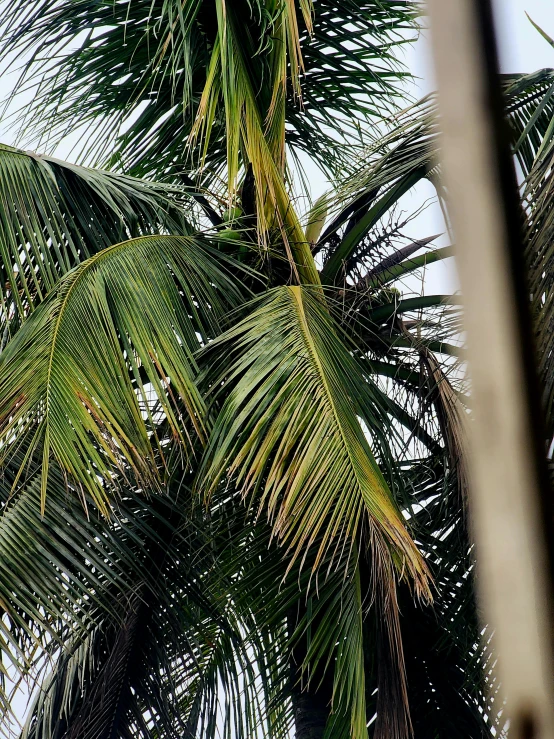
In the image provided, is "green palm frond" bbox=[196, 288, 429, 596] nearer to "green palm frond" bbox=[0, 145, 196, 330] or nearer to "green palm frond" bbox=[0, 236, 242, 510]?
"green palm frond" bbox=[0, 236, 242, 510]

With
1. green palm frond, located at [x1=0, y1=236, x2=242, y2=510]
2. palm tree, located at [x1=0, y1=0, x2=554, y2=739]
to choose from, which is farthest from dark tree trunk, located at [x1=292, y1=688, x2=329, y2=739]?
green palm frond, located at [x1=0, y1=236, x2=242, y2=510]

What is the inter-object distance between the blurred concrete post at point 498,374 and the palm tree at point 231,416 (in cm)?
202

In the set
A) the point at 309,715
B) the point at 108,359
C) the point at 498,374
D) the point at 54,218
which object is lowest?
the point at 309,715

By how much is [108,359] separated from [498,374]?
2.45m

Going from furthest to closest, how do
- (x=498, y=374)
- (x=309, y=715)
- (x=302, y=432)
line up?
1. (x=309, y=715)
2. (x=302, y=432)
3. (x=498, y=374)

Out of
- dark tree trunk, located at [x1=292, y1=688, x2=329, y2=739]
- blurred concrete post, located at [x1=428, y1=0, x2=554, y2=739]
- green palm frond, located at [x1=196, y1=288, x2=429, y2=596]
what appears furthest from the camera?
dark tree trunk, located at [x1=292, y1=688, x2=329, y2=739]

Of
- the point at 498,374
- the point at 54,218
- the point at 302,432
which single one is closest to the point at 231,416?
the point at 302,432

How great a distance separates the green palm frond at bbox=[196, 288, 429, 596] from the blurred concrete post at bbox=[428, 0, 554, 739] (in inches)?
76.9

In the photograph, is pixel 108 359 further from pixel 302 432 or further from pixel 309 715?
pixel 309 715

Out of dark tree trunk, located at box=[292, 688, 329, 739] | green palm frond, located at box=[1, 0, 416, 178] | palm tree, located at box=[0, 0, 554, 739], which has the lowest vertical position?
dark tree trunk, located at box=[292, 688, 329, 739]

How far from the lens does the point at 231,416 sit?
9.19 ft

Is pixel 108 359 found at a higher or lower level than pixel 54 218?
lower

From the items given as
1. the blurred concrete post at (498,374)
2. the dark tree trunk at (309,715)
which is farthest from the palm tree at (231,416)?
the blurred concrete post at (498,374)

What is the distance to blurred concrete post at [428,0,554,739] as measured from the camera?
0.44 m
